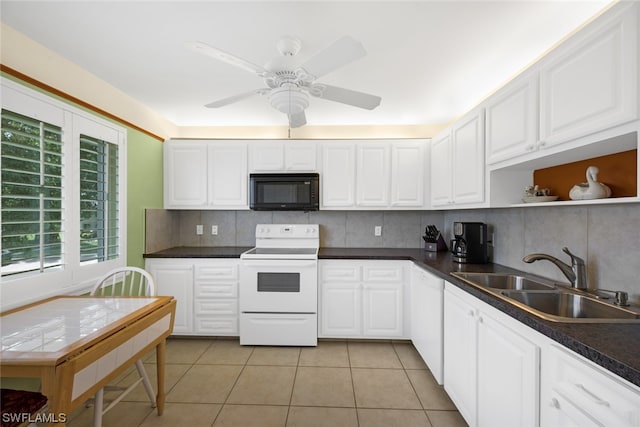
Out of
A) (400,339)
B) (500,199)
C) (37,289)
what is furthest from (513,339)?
(37,289)

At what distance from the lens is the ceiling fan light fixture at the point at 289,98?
1747 millimetres

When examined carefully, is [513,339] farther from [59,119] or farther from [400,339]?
[59,119]

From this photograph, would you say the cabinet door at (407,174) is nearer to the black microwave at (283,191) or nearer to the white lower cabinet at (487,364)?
the black microwave at (283,191)

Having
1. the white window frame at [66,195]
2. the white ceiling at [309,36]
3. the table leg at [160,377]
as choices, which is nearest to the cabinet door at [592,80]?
the white ceiling at [309,36]

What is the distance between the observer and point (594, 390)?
86 centimetres

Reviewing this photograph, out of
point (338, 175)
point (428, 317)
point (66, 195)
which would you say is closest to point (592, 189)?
point (428, 317)

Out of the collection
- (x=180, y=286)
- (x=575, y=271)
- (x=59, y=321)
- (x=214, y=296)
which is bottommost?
(x=214, y=296)

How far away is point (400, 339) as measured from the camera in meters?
2.85

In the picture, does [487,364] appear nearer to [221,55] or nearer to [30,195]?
[221,55]

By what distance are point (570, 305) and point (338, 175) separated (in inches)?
88.5

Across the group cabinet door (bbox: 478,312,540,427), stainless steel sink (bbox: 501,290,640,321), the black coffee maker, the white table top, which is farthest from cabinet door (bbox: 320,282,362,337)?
the white table top

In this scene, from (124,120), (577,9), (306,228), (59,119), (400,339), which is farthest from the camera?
(306,228)

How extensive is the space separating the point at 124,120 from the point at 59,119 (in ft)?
2.35

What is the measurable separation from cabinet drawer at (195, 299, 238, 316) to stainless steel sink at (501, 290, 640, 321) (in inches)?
97.7
